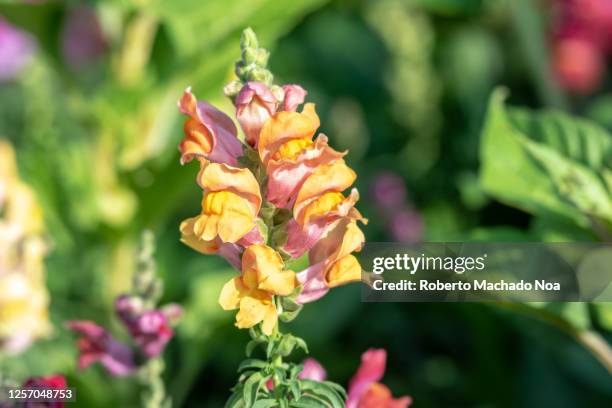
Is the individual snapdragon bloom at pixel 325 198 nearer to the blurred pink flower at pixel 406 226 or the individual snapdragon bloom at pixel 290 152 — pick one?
the individual snapdragon bloom at pixel 290 152

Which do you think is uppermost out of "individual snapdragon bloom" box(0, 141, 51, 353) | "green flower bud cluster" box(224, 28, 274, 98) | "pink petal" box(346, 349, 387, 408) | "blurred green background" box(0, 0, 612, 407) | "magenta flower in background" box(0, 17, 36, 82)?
"magenta flower in background" box(0, 17, 36, 82)

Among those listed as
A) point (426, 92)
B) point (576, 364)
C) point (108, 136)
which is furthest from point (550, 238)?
point (426, 92)

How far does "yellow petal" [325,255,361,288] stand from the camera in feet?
2.03

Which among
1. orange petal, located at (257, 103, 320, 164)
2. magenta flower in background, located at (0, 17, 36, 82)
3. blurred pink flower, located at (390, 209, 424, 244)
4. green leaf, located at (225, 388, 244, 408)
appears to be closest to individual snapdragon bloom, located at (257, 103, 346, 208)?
orange petal, located at (257, 103, 320, 164)

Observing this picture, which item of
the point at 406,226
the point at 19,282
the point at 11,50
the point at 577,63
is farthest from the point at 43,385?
the point at 11,50

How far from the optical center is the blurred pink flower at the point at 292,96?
0.62 metres

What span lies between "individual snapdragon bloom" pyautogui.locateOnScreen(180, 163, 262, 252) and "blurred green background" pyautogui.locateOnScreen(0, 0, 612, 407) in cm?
41

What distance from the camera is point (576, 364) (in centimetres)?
140

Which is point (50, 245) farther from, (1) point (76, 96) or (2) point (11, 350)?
(1) point (76, 96)

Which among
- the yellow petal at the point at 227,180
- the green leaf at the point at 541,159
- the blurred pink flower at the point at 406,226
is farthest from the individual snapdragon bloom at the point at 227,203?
the blurred pink flower at the point at 406,226

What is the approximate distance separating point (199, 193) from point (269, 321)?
997 millimetres

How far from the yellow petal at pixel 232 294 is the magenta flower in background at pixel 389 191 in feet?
3.61

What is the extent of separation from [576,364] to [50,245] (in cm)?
73

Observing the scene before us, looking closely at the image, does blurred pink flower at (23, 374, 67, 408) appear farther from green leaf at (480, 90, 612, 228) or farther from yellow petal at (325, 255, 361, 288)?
green leaf at (480, 90, 612, 228)
